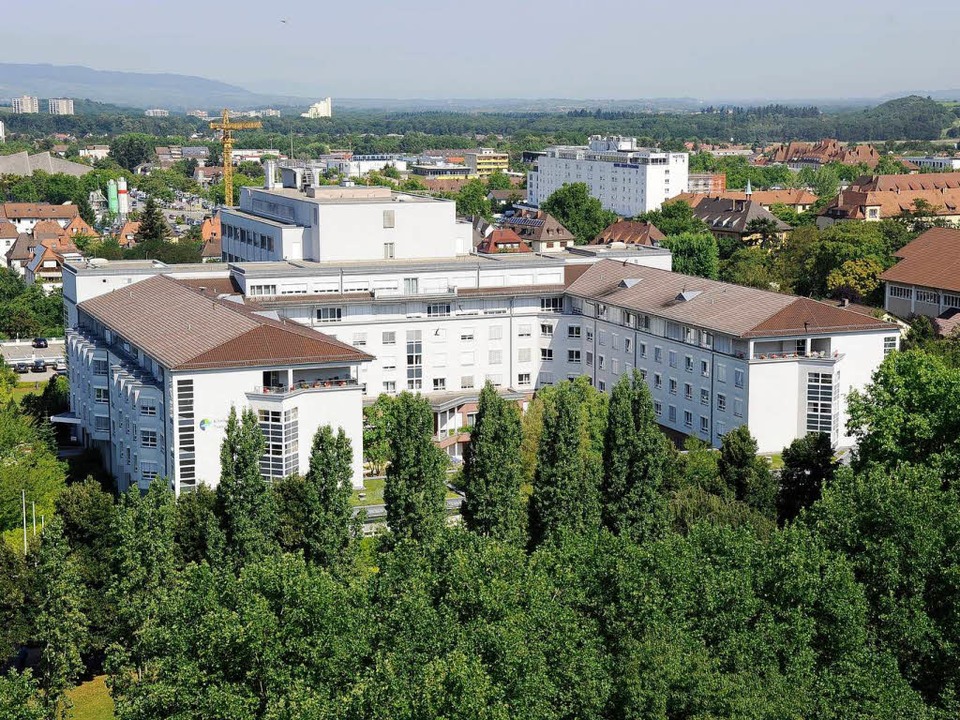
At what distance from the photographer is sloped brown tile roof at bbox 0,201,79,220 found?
11278 centimetres

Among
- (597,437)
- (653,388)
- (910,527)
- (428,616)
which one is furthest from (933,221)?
(428,616)

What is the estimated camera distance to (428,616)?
966 inches

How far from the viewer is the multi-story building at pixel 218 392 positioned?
3875 cm

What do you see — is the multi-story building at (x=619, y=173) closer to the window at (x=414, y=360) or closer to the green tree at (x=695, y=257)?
the green tree at (x=695, y=257)

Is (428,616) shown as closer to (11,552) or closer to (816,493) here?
(11,552)

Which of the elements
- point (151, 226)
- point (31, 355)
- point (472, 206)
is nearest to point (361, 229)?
point (31, 355)

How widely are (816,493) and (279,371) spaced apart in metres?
15.3

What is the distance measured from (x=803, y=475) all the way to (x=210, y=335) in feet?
57.4

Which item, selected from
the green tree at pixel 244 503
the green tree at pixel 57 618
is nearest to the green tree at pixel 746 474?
the green tree at pixel 244 503

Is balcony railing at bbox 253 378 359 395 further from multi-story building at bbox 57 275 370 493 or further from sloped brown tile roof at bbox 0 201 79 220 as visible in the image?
sloped brown tile roof at bbox 0 201 79 220

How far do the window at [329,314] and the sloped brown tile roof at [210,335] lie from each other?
326 cm

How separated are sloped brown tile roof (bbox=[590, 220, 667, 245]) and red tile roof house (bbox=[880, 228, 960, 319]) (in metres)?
22.2

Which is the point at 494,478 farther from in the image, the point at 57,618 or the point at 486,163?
the point at 486,163

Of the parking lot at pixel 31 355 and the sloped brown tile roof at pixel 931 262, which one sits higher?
the sloped brown tile roof at pixel 931 262
